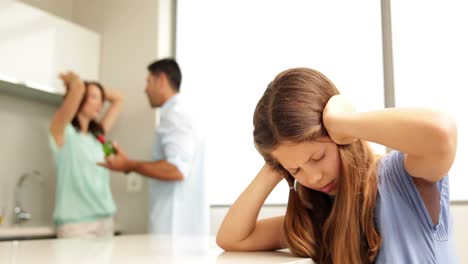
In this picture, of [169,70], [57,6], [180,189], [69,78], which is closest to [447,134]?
[180,189]

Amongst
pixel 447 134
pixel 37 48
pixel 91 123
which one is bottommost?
pixel 447 134

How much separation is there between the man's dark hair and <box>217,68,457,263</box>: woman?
1495 mm

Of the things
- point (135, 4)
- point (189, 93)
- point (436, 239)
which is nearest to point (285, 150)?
point (436, 239)

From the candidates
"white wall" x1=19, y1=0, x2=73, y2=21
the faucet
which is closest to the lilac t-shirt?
the faucet

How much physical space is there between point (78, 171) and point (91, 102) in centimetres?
39

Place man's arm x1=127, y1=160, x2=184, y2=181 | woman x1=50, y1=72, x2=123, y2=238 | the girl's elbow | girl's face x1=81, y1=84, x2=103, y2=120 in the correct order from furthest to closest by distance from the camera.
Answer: girl's face x1=81, y1=84, x2=103, y2=120 < woman x1=50, y1=72, x2=123, y2=238 < man's arm x1=127, y1=160, x2=184, y2=181 < the girl's elbow

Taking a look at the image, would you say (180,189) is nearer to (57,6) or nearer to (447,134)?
(57,6)

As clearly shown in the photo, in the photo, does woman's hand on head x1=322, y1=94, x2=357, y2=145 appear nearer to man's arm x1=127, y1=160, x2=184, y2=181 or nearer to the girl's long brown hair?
the girl's long brown hair

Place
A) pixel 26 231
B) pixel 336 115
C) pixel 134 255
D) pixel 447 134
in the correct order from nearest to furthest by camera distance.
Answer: pixel 447 134, pixel 336 115, pixel 134 255, pixel 26 231

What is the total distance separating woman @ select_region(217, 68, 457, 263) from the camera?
2.72 ft

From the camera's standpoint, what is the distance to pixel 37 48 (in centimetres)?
252

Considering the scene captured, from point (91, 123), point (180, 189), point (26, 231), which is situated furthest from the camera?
point (91, 123)

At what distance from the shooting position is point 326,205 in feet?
3.60

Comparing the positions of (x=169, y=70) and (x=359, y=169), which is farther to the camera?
(x=169, y=70)
